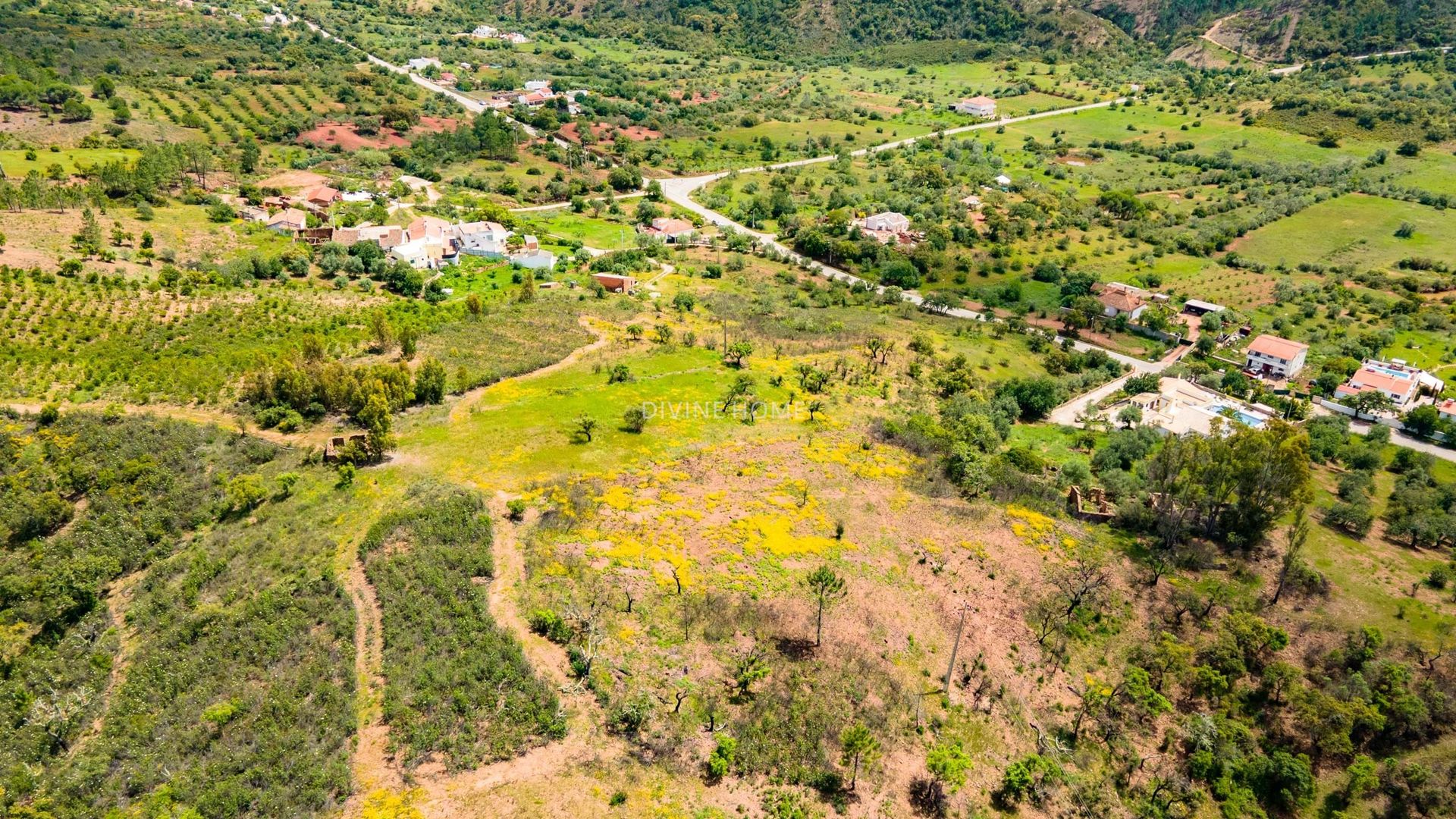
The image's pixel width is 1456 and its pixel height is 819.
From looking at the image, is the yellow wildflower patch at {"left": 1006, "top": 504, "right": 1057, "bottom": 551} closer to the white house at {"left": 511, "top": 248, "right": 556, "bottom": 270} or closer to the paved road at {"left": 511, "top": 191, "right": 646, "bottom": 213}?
the white house at {"left": 511, "top": 248, "right": 556, "bottom": 270}

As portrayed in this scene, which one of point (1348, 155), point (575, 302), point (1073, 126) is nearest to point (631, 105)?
point (1073, 126)

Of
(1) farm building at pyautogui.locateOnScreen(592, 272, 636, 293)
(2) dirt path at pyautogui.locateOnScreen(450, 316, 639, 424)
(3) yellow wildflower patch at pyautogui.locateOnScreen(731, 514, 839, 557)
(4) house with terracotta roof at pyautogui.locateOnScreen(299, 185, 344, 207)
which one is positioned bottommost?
(3) yellow wildflower patch at pyautogui.locateOnScreen(731, 514, 839, 557)

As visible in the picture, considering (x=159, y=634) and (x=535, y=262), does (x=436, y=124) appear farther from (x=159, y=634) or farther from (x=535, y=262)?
(x=159, y=634)

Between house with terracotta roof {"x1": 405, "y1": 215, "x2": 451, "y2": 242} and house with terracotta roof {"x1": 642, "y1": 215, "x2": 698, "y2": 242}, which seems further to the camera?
house with terracotta roof {"x1": 642, "y1": 215, "x2": 698, "y2": 242}

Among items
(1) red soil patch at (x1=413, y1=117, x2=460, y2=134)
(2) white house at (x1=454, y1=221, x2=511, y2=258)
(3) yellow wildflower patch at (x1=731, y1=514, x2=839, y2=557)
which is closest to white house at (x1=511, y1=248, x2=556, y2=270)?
(2) white house at (x1=454, y1=221, x2=511, y2=258)

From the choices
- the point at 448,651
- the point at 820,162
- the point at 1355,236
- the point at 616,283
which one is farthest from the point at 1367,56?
the point at 448,651

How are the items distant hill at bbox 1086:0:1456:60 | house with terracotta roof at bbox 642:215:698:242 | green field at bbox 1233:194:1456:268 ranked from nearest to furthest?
green field at bbox 1233:194:1456:268
house with terracotta roof at bbox 642:215:698:242
distant hill at bbox 1086:0:1456:60

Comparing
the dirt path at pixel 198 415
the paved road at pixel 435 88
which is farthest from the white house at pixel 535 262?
the paved road at pixel 435 88

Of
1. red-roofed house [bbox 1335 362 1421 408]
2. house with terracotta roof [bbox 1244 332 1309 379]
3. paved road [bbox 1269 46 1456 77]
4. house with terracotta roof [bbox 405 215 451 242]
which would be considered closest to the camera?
red-roofed house [bbox 1335 362 1421 408]
